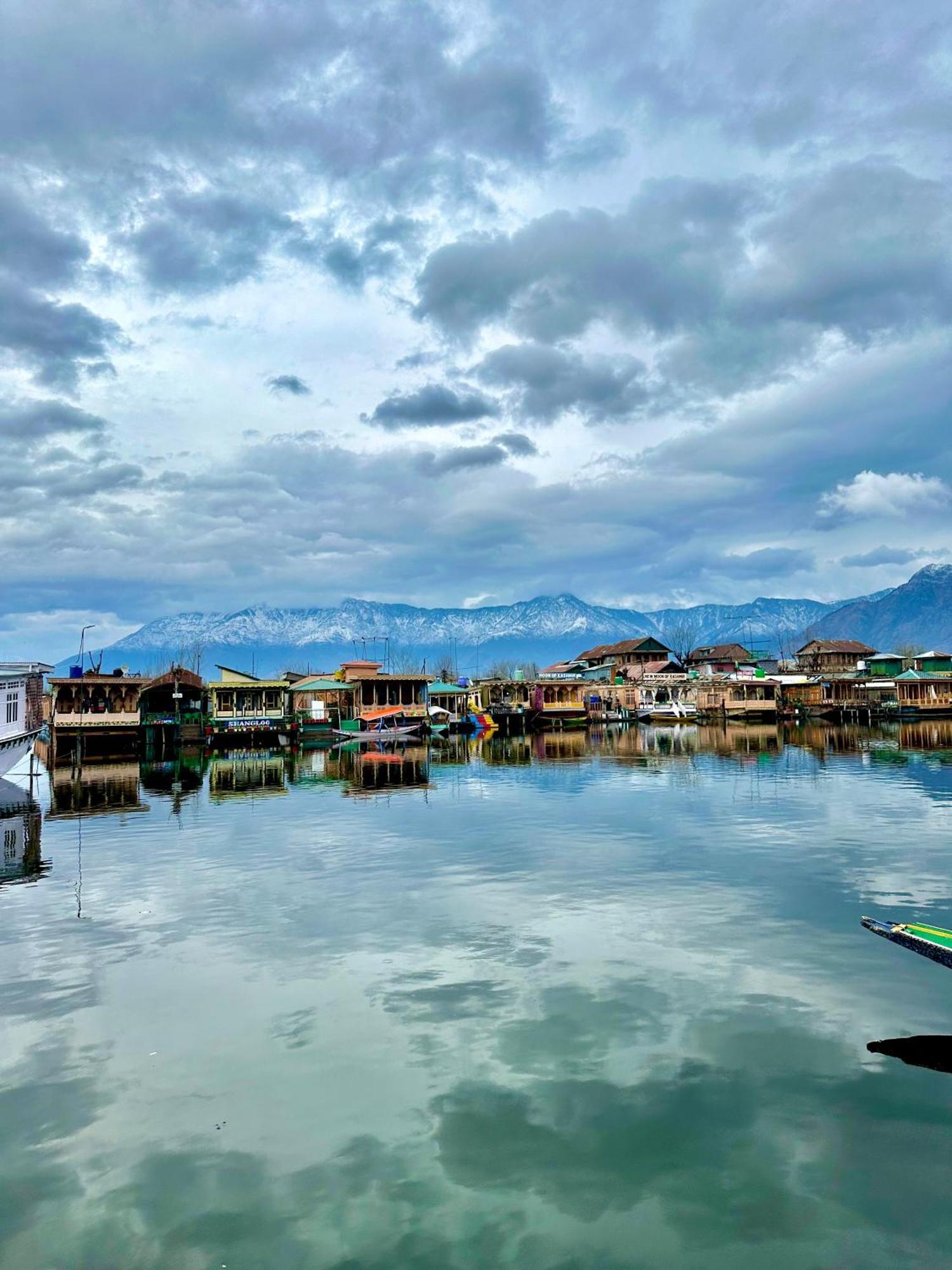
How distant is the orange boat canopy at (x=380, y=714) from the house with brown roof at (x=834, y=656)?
91040mm

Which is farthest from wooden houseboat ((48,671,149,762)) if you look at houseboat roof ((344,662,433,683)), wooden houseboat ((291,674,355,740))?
houseboat roof ((344,662,433,683))

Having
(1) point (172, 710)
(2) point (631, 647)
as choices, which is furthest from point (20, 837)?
(2) point (631, 647)

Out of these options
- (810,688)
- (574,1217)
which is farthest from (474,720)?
(574,1217)

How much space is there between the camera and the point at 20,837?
29.1 metres

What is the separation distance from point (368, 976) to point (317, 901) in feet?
18.4

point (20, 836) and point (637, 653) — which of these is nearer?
point (20, 836)

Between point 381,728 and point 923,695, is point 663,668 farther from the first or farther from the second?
point 381,728

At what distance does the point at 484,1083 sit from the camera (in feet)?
33.7

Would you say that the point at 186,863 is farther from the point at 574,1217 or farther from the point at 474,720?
the point at 474,720

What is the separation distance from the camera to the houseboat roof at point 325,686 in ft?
277

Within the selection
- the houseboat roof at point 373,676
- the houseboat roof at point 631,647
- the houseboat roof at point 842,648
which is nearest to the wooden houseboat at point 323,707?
the houseboat roof at point 373,676

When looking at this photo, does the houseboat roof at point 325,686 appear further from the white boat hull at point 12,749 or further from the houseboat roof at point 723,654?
the houseboat roof at point 723,654

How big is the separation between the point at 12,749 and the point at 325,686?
144 feet

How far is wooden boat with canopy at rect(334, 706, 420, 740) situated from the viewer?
257ft
